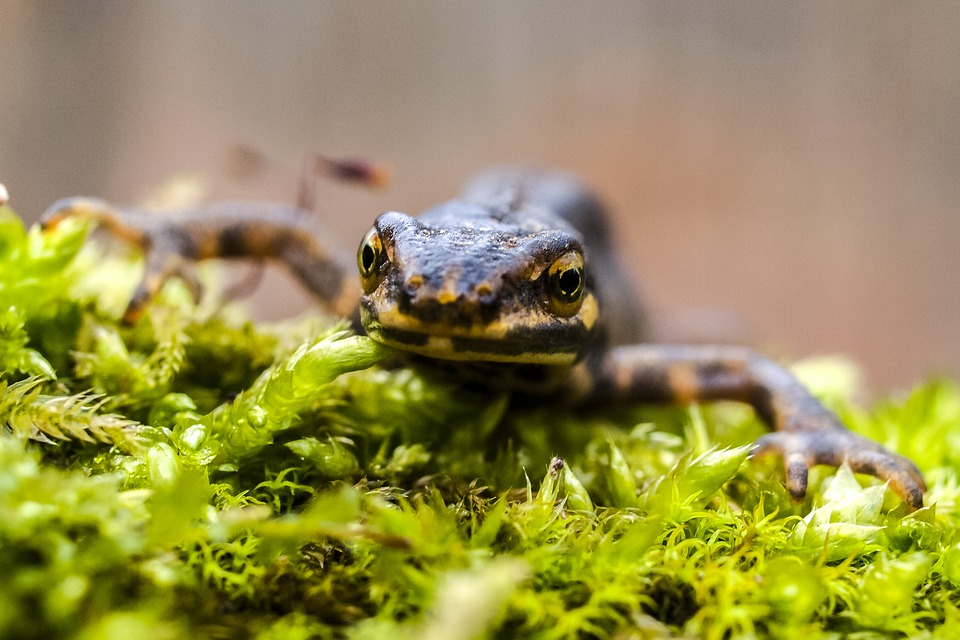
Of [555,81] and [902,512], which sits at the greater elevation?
[555,81]

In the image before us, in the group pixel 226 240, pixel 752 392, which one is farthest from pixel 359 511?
pixel 226 240

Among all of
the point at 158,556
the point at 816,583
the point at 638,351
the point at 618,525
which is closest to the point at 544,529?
the point at 618,525

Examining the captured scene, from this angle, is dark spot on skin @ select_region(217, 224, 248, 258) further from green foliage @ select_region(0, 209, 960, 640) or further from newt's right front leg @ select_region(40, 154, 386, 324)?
green foliage @ select_region(0, 209, 960, 640)

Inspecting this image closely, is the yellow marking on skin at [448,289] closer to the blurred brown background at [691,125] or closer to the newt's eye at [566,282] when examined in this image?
the newt's eye at [566,282]

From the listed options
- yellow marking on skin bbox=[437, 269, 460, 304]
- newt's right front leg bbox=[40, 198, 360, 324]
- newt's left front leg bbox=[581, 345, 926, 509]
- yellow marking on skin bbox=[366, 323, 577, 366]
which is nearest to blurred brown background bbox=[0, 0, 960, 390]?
newt's right front leg bbox=[40, 198, 360, 324]

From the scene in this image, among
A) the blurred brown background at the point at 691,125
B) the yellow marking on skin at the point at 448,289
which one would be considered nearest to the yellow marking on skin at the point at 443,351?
the yellow marking on skin at the point at 448,289

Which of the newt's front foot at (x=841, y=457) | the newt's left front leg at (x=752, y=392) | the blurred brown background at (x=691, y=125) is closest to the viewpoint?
the newt's front foot at (x=841, y=457)

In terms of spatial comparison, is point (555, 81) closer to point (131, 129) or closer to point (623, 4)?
point (623, 4)

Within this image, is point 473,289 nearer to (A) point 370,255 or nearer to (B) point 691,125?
(A) point 370,255
